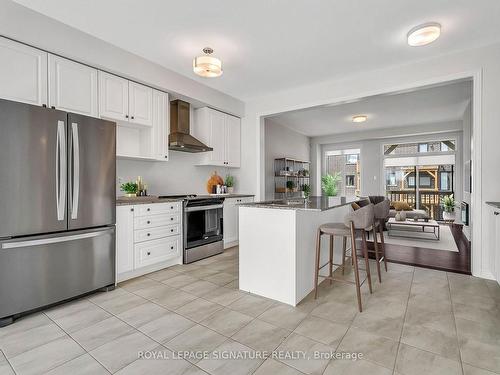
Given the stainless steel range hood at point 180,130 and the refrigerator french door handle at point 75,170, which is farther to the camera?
the stainless steel range hood at point 180,130

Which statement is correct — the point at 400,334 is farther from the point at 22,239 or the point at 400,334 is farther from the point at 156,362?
the point at 22,239

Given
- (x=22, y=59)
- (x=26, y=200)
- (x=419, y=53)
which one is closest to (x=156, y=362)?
(x=26, y=200)

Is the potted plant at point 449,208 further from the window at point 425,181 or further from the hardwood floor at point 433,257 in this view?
the hardwood floor at point 433,257

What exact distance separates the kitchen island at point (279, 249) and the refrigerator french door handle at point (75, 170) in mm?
1579

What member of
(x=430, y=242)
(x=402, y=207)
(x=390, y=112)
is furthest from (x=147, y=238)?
(x=402, y=207)

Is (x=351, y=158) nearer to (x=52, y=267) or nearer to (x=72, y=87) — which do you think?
(x=72, y=87)

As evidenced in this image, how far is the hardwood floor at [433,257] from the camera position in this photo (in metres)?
3.52

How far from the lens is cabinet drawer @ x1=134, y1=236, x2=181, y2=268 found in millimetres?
3207

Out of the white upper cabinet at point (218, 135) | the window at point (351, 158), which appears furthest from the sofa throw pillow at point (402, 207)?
the white upper cabinet at point (218, 135)

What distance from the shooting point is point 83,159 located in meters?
2.56

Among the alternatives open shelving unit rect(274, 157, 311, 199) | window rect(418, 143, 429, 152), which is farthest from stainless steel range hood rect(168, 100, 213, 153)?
window rect(418, 143, 429, 152)

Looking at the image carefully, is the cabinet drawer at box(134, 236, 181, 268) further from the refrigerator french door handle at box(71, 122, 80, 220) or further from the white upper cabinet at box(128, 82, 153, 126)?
the white upper cabinet at box(128, 82, 153, 126)

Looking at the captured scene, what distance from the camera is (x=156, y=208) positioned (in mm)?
3418

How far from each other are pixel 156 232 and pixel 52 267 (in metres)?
1.20
